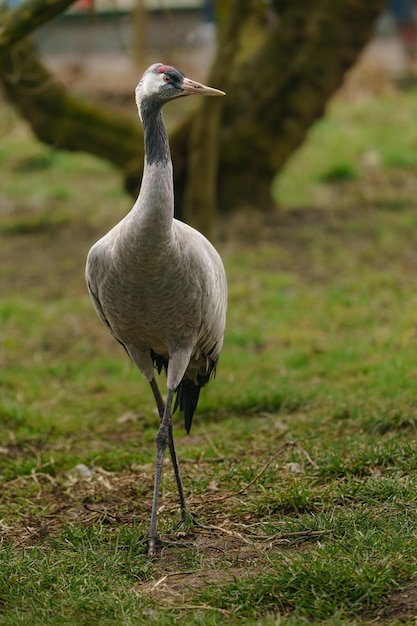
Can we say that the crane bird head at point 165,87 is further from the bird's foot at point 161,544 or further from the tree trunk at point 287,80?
the tree trunk at point 287,80

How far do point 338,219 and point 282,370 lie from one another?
4.33m

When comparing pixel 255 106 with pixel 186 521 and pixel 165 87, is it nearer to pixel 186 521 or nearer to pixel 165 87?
pixel 165 87

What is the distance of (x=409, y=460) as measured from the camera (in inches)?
199

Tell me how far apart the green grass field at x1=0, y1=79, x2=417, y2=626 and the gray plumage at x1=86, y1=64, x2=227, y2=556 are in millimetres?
431

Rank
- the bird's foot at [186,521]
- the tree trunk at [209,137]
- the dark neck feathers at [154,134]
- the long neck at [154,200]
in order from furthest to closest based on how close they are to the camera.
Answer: the tree trunk at [209,137] → the bird's foot at [186,521] → the dark neck feathers at [154,134] → the long neck at [154,200]

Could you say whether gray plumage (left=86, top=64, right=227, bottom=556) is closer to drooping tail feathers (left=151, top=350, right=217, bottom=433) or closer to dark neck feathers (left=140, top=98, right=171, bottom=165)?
dark neck feathers (left=140, top=98, right=171, bottom=165)

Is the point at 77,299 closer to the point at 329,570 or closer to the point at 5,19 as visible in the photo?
the point at 5,19

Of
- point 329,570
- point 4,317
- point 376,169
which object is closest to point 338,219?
point 376,169

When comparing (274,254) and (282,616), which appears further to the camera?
(274,254)

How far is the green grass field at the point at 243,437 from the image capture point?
152 inches

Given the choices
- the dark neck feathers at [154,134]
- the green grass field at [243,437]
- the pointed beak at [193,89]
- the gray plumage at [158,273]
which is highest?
the pointed beak at [193,89]

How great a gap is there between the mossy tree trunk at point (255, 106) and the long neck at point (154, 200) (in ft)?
18.9

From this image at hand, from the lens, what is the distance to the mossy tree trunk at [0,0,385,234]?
35.0ft

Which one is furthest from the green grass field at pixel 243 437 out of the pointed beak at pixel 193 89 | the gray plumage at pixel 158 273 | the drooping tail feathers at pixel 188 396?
the pointed beak at pixel 193 89
